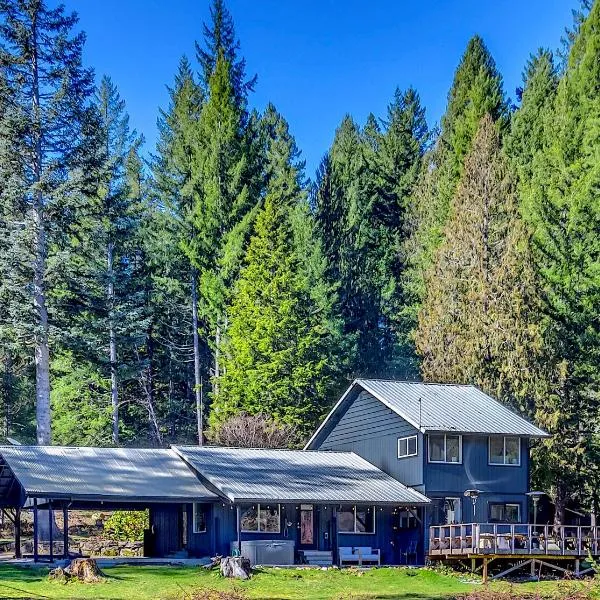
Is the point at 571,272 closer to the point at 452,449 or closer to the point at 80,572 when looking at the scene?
the point at 452,449

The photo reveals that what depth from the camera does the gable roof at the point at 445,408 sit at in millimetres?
36844

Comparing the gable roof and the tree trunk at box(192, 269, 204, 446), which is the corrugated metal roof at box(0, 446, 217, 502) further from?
the tree trunk at box(192, 269, 204, 446)

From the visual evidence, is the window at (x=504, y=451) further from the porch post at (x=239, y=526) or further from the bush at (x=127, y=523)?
the bush at (x=127, y=523)

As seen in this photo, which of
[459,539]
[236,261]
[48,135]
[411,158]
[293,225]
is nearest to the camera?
[459,539]

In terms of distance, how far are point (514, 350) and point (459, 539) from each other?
45.2 ft

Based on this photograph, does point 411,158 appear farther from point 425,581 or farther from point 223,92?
point 425,581

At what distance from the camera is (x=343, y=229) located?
6116 cm

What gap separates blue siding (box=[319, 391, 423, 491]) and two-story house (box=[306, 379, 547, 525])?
0.04 meters

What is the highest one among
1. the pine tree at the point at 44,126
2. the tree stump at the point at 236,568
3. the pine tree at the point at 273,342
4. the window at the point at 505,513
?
the pine tree at the point at 44,126

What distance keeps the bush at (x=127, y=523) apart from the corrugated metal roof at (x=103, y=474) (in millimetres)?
4343

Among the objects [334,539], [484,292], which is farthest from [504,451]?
[484,292]

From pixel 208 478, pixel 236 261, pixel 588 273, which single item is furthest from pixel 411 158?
pixel 208 478

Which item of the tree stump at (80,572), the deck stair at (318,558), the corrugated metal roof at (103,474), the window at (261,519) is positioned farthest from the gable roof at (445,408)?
the tree stump at (80,572)

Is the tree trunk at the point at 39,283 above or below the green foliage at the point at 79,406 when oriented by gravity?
above
